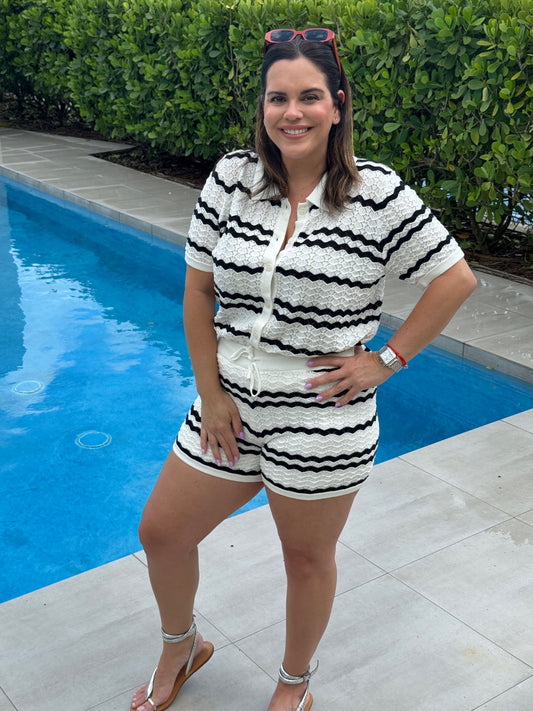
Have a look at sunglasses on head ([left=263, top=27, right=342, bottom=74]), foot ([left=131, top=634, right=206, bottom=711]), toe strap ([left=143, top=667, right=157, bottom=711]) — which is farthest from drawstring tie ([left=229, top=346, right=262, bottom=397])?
toe strap ([left=143, top=667, right=157, bottom=711])

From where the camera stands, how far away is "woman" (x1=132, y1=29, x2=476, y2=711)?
81.9 inches

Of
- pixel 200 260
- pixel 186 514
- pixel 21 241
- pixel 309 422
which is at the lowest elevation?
pixel 21 241

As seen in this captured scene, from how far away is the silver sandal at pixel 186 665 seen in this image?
2.54m

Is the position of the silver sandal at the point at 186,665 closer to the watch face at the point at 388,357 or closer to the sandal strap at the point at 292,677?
the sandal strap at the point at 292,677

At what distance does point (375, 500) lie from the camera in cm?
380

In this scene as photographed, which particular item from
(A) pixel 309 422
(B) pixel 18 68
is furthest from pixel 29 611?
(B) pixel 18 68

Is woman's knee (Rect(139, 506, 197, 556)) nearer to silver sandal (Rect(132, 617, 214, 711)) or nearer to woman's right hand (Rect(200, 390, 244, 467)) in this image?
woman's right hand (Rect(200, 390, 244, 467))

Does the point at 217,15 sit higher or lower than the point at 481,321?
higher

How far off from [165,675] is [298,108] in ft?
5.61

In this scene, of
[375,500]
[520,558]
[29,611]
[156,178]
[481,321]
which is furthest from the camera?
[156,178]

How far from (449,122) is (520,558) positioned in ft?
14.8

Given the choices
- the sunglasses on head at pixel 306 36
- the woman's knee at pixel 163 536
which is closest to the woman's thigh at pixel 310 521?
the woman's knee at pixel 163 536

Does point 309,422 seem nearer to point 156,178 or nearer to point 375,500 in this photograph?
point 375,500

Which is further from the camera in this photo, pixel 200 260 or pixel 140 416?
pixel 140 416
